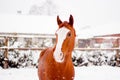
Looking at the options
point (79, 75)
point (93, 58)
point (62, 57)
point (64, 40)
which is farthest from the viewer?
point (93, 58)

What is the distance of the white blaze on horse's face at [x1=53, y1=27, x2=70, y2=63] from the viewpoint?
3422 millimetres

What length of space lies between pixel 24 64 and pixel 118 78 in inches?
158

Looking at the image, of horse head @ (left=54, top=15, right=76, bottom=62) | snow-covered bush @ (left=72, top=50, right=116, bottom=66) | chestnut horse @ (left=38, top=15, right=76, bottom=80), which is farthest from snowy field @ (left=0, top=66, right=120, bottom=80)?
horse head @ (left=54, top=15, right=76, bottom=62)

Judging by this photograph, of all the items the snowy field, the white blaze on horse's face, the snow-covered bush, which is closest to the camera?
the white blaze on horse's face

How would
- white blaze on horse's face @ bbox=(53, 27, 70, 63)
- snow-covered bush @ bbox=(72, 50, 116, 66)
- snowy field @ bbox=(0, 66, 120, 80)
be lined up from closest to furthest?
white blaze on horse's face @ bbox=(53, 27, 70, 63)
snowy field @ bbox=(0, 66, 120, 80)
snow-covered bush @ bbox=(72, 50, 116, 66)

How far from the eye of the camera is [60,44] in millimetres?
3496

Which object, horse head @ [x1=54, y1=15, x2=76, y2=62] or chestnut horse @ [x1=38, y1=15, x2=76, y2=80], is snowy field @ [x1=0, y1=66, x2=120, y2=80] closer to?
chestnut horse @ [x1=38, y1=15, x2=76, y2=80]

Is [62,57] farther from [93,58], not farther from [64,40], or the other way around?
[93,58]

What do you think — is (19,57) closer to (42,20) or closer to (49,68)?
(49,68)

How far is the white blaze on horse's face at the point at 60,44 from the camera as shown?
342 centimetres

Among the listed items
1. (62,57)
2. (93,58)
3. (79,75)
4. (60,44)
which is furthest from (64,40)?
(93,58)

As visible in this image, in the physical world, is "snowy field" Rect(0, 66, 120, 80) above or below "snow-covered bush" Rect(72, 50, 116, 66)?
below

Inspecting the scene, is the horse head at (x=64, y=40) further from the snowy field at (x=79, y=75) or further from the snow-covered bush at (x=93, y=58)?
the snow-covered bush at (x=93, y=58)

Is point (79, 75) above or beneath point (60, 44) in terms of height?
beneath
